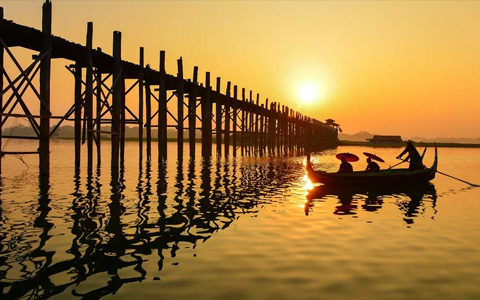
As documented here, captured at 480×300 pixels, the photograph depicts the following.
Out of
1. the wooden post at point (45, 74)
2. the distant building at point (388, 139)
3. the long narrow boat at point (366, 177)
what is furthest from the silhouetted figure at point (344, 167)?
the distant building at point (388, 139)

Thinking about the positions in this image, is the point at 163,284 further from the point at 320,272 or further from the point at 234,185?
the point at 234,185

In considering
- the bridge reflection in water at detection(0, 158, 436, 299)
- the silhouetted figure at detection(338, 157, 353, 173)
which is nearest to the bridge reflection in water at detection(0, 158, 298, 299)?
the bridge reflection in water at detection(0, 158, 436, 299)

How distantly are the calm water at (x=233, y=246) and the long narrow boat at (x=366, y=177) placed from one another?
2.94 meters

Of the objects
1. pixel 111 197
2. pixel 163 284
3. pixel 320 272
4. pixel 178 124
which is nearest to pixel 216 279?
pixel 163 284

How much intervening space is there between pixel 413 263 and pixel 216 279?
330 centimetres

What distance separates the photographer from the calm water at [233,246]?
20.9 feet

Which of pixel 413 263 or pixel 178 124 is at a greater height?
pixel 178 124

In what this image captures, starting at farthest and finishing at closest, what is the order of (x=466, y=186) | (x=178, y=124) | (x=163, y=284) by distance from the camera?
(x=178, y=124)
(x=466, y=186)
(x=163, y=284)

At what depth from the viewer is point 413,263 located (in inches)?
307

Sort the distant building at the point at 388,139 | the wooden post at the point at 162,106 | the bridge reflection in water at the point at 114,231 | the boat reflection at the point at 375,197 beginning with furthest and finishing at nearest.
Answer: the distant building at the point at 388,139
the wooden post at the point at 162,106
the boat reflection at the point at 375,197
the bridge reflection in water at the point at 114,231

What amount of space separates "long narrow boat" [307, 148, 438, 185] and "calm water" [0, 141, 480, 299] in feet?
9.64

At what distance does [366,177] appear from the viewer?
64.8 ft

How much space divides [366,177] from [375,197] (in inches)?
126

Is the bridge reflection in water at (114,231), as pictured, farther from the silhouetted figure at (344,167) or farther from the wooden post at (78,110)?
the wooden post at (78,110)
